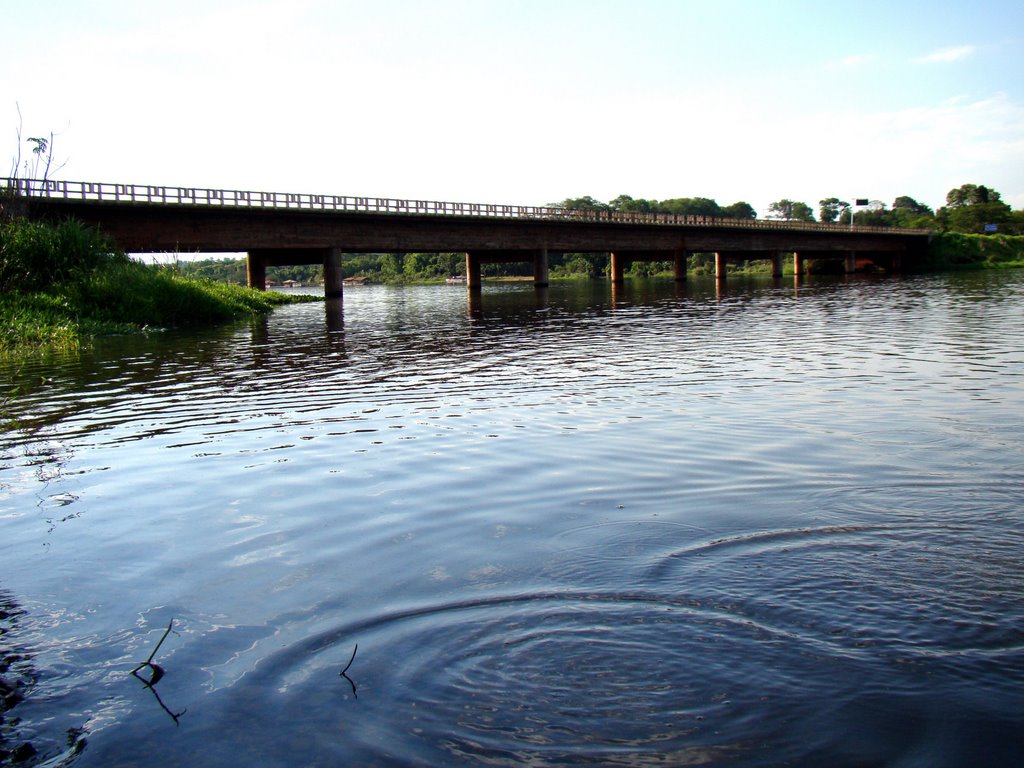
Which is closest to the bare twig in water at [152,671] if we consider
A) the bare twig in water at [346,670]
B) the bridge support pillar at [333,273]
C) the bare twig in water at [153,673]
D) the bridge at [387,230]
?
the bare twig in water at [153,673]

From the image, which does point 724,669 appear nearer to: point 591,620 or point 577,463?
point 591,620

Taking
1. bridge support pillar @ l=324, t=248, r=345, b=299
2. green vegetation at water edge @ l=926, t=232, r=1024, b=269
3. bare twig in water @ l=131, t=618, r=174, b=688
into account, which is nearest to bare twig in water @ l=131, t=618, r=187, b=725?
bare twig in water @ l=131, t=618, r=174, b=688

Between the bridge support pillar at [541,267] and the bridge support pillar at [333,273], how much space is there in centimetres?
1945

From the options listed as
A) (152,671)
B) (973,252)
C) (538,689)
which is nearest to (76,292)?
(152,671)

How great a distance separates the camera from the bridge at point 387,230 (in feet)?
157

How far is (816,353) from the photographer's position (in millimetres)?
21062

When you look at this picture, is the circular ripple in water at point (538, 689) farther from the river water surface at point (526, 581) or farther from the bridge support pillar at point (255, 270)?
the bridge support pillar at point (255, 270)

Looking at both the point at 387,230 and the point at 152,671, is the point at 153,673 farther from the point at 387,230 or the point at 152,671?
the point at 387,230

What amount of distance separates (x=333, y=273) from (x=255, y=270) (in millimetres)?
6865

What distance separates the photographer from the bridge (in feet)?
157

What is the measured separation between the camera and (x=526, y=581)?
6184 mm

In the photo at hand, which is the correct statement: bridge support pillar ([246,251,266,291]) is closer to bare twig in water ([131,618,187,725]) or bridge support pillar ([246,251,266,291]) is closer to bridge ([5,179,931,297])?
bridge ([5,179,931,297])

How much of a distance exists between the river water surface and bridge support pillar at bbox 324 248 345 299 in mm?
49026

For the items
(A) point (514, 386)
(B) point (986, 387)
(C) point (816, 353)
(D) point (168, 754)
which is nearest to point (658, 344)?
(C) point (816, 353)
